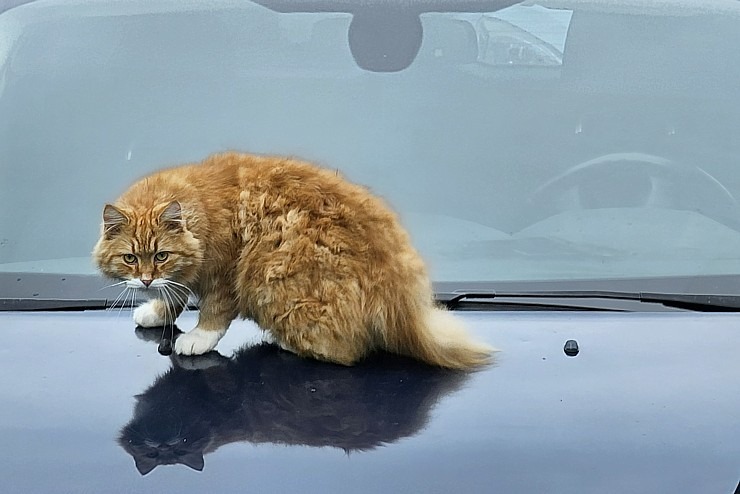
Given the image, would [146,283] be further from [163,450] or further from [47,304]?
[163,450]

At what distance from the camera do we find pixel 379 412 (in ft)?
6.40

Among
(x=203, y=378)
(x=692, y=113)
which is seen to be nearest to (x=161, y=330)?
→ (x=203, y=378)

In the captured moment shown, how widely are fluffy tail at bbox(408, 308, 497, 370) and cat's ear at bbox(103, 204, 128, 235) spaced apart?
0.66 metres

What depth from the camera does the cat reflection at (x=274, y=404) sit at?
1822 millimetres

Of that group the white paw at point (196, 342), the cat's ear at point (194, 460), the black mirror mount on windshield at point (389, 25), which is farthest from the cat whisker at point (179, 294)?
the black mirror mount on windshield at point (389, 25)

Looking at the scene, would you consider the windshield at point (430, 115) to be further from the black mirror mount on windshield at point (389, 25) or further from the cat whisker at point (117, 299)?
the cat whisker at point (117, 299)

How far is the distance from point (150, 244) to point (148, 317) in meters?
0.22

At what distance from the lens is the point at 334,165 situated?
2.60 meters

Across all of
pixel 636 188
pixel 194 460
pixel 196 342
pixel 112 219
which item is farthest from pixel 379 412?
pixel 636 188

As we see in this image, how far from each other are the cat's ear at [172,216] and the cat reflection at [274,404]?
0.28 meters

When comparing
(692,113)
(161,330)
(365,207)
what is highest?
(692,113)

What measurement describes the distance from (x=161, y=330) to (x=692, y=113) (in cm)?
138

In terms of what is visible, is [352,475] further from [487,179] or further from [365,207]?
[487,179]

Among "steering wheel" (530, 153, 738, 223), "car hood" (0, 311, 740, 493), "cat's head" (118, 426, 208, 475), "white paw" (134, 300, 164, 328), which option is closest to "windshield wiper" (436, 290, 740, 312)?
"car hood" (0, 311, 740, 493)
